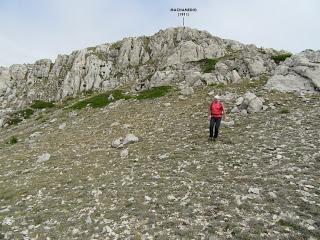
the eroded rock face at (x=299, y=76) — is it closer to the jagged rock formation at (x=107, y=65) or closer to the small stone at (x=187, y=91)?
the small stone at (x=187, y=91)

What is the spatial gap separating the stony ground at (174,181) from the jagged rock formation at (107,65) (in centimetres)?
5821

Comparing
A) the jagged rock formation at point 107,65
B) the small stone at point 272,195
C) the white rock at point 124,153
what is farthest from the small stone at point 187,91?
the jagged rock formation at point 107,65

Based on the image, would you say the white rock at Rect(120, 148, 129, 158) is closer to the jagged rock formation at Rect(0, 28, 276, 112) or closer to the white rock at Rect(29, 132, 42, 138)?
the white rock at Rect(29, 132, 42, 138)

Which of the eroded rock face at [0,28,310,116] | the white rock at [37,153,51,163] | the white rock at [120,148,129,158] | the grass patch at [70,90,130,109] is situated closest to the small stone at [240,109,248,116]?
the white rock at [120,148,129,158]

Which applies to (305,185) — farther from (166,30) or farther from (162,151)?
(166,30)

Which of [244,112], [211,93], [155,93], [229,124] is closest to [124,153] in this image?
[229,124]

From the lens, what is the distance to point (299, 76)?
35.6 m

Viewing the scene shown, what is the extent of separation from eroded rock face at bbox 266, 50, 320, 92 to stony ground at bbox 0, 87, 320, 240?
3974 mm

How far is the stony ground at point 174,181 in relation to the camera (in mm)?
13172

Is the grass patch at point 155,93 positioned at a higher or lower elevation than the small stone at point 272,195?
lower

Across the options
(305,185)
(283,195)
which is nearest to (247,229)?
(283,195)

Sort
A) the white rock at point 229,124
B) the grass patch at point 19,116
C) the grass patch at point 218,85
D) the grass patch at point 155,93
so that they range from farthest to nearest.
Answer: the grass patch at point 19,116
the grass patch at point 155,93
the grass patch at point 218,85
the white rock at point 229,124

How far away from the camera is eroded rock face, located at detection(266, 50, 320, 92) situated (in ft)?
111

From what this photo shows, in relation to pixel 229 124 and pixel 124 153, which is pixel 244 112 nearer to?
pixel 229 124
